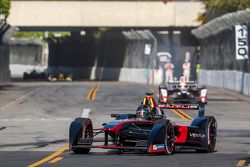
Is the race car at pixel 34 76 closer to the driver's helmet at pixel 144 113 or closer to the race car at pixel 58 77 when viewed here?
the race car at pixel 58 77

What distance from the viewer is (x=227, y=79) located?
59.7 metres

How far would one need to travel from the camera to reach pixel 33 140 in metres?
23.8

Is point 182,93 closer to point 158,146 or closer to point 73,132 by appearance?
point 73,132

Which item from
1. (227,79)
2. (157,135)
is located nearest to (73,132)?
(157,135)

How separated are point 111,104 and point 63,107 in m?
2.92

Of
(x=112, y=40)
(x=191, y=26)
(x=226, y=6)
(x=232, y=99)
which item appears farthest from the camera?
(x=112, y=40)

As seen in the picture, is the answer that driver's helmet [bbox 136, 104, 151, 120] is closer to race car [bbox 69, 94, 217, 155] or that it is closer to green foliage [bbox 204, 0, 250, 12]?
race car [bbox 69, 94, 217, 155]

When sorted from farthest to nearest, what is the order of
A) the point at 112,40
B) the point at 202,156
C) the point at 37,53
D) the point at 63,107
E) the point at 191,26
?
1. the point at 37,53
2. the point at 112,40
3. the point at 191,26
4. the point at 63,107
5. the point at 202,156

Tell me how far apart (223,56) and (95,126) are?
3633 cm

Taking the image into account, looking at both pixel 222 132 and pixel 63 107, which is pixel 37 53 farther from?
pixel 222 132

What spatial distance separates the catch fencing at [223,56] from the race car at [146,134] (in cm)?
2876

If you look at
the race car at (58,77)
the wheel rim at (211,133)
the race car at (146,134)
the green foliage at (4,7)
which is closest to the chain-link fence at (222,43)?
the green foliage at (4,7)

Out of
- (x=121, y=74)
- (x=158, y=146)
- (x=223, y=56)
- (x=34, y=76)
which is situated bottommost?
(x=34, y=76)

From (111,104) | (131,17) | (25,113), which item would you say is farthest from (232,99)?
(131,17)
